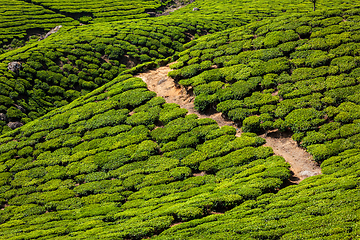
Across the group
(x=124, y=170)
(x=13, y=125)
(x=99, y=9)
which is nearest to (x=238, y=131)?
(x=124, y=170)

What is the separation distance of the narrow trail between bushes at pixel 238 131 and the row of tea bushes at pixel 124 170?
1447mm

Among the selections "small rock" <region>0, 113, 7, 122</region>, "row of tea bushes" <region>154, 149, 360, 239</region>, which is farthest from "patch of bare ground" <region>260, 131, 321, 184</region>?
"small rock" <region>0, 113, 7, 122</region>

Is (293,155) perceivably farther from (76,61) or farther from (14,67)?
(14,67)

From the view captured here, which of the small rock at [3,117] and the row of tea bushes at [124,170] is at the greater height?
the small rock at [3,117]

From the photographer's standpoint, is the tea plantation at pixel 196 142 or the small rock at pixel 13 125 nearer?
the tea plantation at pixel 196 142

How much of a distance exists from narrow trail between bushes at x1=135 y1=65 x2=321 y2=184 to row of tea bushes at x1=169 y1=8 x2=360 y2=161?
846mm

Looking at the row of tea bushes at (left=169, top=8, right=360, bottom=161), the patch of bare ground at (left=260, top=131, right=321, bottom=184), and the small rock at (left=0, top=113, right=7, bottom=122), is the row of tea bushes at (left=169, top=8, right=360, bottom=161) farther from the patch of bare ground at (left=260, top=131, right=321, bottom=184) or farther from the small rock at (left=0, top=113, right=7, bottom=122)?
the small rock at (left=0, top=113, right=7, bottom=122)

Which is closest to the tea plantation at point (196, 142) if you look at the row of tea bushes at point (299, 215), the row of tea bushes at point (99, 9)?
the row of tea bushes at point (299, 215)

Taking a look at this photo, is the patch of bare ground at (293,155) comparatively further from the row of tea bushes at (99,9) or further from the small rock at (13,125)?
the row of tea bushes at (99,9)

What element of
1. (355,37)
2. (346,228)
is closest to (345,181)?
(346,228)

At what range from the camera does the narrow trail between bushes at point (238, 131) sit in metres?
22.2

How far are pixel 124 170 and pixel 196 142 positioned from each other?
812 centimetres

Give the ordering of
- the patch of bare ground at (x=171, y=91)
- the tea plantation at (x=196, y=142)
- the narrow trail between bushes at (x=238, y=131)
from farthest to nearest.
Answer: the patch of bare ground at (x=171, y=91), the narrow trail between bushes at (x=238, y=131), the tea plantation at (x=196, y=142)

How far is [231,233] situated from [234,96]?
60.1 ft
